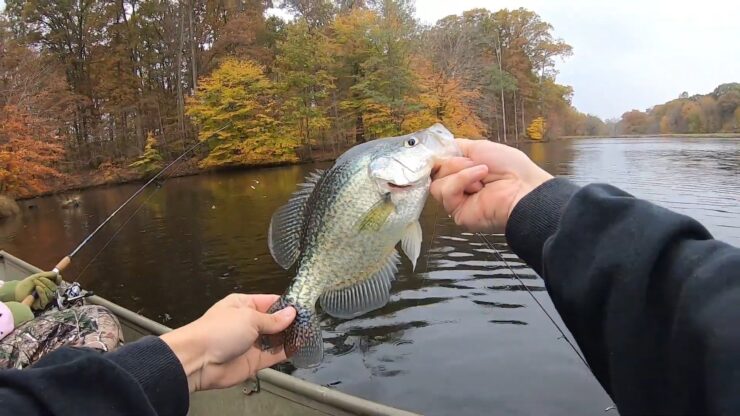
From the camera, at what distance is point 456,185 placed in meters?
2.26

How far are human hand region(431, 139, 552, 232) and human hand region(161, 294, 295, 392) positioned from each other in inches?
37.3

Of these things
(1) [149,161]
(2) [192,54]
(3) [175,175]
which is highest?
(2) [192,54]

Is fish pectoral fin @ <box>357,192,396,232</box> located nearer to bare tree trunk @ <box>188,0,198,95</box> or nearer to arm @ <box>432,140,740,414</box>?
arm @ <box>432,140,740,414</box>

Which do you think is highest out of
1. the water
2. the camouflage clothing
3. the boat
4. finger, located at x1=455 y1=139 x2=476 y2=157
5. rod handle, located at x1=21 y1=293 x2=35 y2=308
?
finger, located at x1=455 y1=139 x2=476 y2=157

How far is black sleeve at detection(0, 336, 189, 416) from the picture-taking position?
4.26ft

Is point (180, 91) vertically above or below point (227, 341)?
above

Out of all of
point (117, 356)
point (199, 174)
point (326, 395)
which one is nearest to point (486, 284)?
point (326, 395)

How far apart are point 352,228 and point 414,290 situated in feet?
27.9

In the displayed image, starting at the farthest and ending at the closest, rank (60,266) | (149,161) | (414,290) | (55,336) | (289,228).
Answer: (149,161), (414,290), (60,266), (55,336), (289,228)

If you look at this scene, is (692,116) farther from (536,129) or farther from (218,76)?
(218,76)

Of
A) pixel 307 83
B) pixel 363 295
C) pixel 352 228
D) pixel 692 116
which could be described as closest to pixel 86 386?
pixel 352 228

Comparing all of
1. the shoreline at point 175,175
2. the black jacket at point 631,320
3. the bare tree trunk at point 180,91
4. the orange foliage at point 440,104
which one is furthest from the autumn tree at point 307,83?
the black jacket at point 631,320

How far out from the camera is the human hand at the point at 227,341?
2074mm

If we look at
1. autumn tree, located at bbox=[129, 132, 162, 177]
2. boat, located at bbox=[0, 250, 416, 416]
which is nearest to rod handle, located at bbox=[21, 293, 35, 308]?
boat, located at bbox=[0, 250, 416, 416]
